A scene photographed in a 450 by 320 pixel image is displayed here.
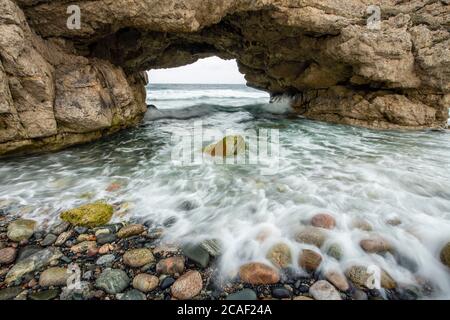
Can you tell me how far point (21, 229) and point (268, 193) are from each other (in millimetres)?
3142

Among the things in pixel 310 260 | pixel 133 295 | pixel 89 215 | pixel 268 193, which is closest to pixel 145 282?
pixel 133 295

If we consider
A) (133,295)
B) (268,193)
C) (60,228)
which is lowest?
(133,295)

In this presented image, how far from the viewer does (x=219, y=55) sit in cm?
1141

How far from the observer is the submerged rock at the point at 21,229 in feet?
9.12

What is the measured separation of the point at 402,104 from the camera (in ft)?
28.6

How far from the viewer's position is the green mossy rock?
3.05 meters

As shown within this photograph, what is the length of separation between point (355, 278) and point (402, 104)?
8647 mm

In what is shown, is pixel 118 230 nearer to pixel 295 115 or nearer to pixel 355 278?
pixel 355 278

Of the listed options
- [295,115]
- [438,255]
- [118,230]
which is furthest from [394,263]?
[295,115]

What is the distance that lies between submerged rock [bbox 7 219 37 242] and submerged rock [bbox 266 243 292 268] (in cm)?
264

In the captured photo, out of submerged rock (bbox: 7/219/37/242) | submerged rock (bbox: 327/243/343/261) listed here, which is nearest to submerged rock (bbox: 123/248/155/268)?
submerged rock (bbox: 7/219/37/242)

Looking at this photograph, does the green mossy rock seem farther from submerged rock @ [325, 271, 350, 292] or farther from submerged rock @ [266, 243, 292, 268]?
submerged rock @ [325, 271, 350, 292]

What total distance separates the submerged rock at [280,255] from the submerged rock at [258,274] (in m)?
0.12

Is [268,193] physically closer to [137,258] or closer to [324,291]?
[324,291]
